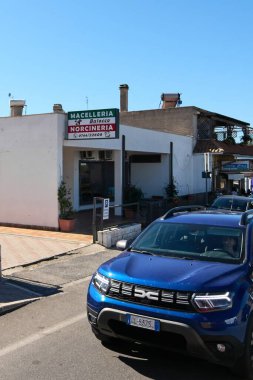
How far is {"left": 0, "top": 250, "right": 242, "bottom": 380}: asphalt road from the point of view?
4.38 m

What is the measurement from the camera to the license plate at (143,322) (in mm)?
4180

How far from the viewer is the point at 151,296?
4273 mm

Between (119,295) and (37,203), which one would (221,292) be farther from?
(37,203)

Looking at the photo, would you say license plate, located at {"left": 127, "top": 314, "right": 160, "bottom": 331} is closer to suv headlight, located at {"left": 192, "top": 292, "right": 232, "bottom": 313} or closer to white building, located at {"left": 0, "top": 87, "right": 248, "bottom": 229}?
suv headlight, located at {"left": 192, "top": 292, "right": 232, "bottom": 313}

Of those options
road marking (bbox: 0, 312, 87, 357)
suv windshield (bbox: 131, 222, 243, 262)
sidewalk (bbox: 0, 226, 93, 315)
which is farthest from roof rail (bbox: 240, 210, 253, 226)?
sidewalk (bbox: 0, 226, 93, 315)

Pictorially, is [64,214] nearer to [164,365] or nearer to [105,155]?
[105,155]

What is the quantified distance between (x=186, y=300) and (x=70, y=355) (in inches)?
60.7

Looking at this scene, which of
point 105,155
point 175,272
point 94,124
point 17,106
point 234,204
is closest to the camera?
point 175,272

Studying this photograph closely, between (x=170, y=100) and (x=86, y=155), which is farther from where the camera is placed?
(x=170, y=100)

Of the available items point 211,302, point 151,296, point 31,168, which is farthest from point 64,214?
point 211,302

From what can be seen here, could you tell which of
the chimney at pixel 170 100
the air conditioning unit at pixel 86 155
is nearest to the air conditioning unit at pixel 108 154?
the air conditioning unit at pixel 86 155

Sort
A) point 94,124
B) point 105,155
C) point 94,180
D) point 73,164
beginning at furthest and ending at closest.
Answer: point 94,180 < point 105,155 < point 73,164 < point 94,124

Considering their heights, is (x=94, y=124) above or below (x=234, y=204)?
above

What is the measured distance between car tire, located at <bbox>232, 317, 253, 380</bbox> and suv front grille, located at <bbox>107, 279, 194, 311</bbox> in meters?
0.60
